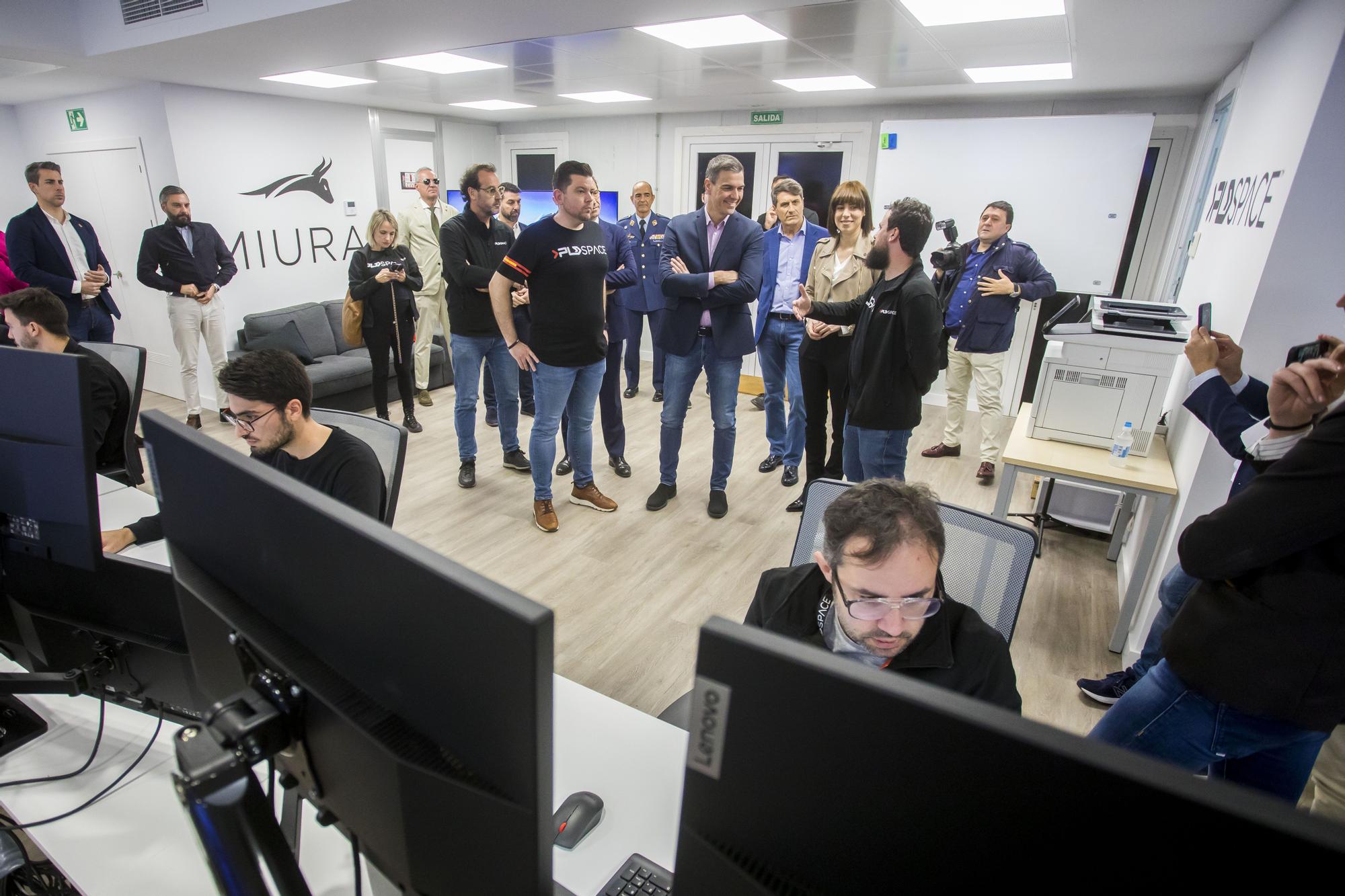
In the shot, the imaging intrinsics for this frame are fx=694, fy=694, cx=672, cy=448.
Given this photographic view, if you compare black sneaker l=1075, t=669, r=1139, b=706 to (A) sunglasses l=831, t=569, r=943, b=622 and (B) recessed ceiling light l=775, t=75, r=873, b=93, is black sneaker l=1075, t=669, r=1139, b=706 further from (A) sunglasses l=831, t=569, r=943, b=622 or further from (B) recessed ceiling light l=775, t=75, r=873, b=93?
(B) recessed ceiling light l=775, t=75, r=873, b=93

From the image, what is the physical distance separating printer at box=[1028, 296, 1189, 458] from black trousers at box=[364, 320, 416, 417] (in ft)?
12.1

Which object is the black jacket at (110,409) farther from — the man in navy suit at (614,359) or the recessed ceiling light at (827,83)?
the recessed ceiling light at (827,83)

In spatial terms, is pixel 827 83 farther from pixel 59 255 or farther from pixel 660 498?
pixel 59 255

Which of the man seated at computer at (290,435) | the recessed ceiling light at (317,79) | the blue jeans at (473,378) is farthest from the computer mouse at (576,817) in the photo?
the recessed ceiling light at (317,79)

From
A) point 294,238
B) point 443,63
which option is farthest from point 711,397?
point 294,238

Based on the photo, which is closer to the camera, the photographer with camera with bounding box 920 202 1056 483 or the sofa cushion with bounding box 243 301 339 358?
the photographer with camera with bounding box 920 202 1056 483

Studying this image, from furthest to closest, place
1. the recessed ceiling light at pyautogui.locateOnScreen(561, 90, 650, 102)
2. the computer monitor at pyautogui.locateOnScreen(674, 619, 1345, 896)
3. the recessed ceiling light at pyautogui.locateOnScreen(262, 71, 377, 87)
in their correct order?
the recessed ceiling light at pyautogui.locateOnScreen(561, 90, 650, 102) < the recessed ceiling light at pyautogui.locateOnScreen(262, 71, 377, 87) < the computer monitor at pyautogui.locateOnScreen(674, 619, 1345, 896)

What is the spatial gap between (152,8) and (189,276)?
71.6 inches

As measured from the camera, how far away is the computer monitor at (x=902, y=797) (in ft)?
1.12

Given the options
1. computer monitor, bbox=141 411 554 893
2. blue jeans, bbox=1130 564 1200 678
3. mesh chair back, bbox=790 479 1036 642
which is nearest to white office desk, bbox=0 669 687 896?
computer monitor, bbox=141 411 554 893

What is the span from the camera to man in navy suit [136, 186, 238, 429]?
452 cm

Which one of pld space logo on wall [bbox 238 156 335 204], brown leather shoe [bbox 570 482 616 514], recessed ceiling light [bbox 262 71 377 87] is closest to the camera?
brown leather shoe [bbox 570 482 616 514]

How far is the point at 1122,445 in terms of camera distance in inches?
101

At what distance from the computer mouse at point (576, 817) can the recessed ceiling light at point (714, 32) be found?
2937 millimetres
